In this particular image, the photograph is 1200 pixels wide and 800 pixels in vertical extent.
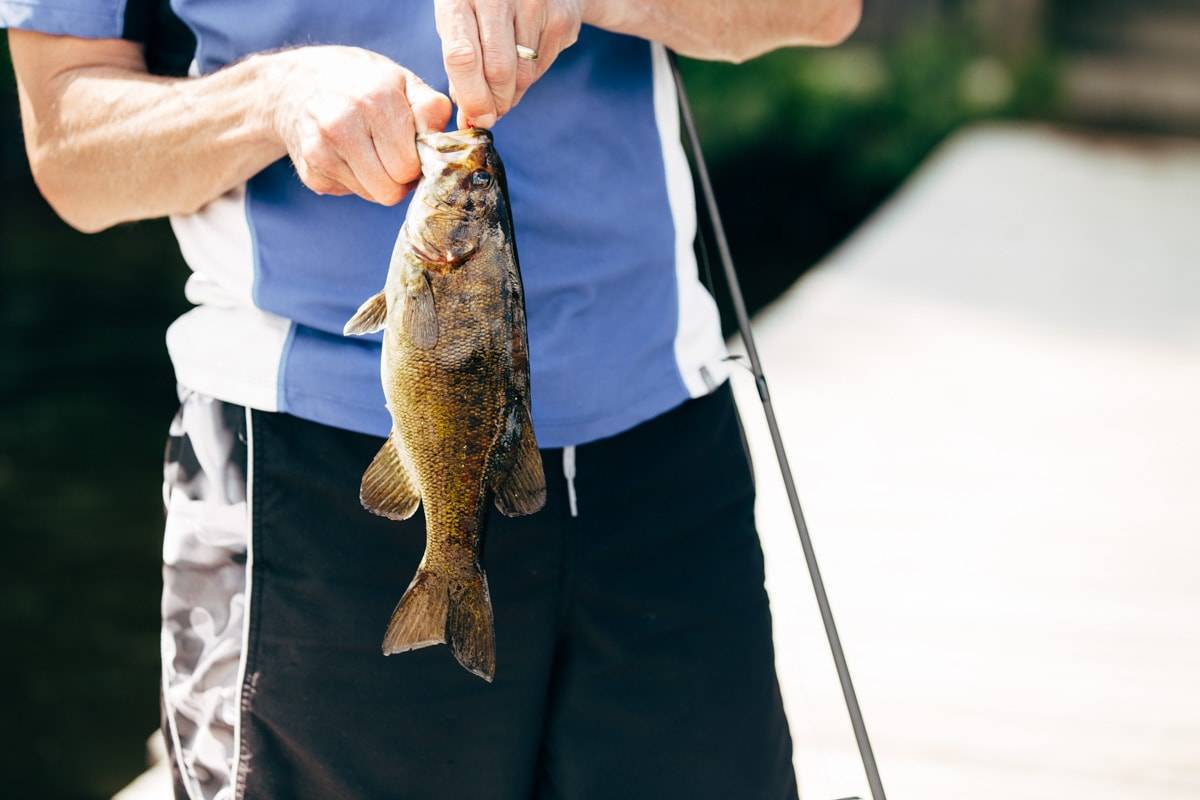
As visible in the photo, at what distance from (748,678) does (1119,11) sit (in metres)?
17.3

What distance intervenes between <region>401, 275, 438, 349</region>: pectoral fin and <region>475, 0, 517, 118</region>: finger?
0.67ft

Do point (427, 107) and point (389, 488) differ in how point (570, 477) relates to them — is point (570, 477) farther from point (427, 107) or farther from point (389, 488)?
point (427, 107)

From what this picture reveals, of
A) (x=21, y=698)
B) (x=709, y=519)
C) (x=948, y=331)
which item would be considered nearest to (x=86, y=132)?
(x=709, y=519)

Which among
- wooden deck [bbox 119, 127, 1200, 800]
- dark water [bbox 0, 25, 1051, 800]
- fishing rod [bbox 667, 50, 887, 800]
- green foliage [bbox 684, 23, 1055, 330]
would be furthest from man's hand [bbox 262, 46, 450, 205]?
green foliage [bbox 684, 23, 1055, 330]

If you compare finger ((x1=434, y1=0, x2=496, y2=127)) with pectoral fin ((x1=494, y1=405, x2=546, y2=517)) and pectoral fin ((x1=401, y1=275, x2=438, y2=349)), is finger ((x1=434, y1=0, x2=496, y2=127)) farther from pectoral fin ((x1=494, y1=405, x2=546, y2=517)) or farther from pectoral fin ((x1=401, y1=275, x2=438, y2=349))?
pectoral fin ((x1=494, y1=405, x2=546, y2=517))

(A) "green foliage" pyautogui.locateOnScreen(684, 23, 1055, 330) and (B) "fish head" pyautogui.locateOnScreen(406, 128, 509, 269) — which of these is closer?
(B) "fish head" pyautogui.locateOnScreen(406, 128, 509, 269)

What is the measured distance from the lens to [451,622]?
1495mm

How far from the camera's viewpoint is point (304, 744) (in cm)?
162

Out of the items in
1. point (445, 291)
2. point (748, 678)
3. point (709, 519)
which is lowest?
point (748, 678)

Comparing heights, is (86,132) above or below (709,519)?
above

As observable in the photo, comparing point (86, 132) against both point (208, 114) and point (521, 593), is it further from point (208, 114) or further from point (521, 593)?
point (521, 593)

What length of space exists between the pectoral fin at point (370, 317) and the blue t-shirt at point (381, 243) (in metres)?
0.13

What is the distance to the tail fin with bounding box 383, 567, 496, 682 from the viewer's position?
150 centimetres

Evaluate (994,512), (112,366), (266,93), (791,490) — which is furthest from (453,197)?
(112,366)
